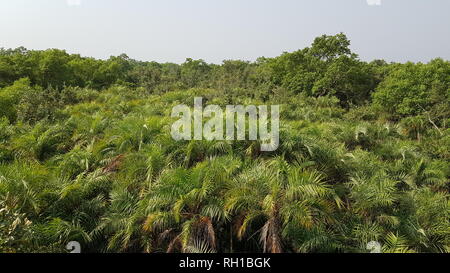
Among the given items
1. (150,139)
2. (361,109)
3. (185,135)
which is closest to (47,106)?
(150,139)

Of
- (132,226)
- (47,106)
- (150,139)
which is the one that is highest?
(47,106)

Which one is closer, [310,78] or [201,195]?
[201,195]

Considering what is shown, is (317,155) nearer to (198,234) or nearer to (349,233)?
(349,233)

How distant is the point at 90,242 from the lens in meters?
5.18

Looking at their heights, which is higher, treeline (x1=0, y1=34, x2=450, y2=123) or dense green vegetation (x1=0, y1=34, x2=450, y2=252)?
treeline (x1=0, y1=34, x2=450, y2=123)

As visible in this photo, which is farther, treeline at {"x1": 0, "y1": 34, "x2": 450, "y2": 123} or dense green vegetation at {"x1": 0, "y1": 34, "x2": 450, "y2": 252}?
treeline at {"x1": 0, "y1": 34, "x2": 450, "y2": 123}

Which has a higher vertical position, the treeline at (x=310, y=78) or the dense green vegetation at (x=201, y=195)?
the treeline at (x=310, y=78)

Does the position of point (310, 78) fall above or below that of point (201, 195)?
above

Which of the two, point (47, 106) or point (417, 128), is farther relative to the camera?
point (417, 128)

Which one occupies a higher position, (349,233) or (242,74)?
(242,74)

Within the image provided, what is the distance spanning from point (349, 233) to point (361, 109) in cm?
1652

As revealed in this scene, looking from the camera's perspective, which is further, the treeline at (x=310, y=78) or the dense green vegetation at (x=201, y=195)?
the treeline at (x=310, y=78)

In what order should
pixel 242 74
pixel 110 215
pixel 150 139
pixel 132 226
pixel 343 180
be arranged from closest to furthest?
pixel 132 226 < pixel 110 215 < pixel 343 180 < pixel 150 139 < pixel 242 74
